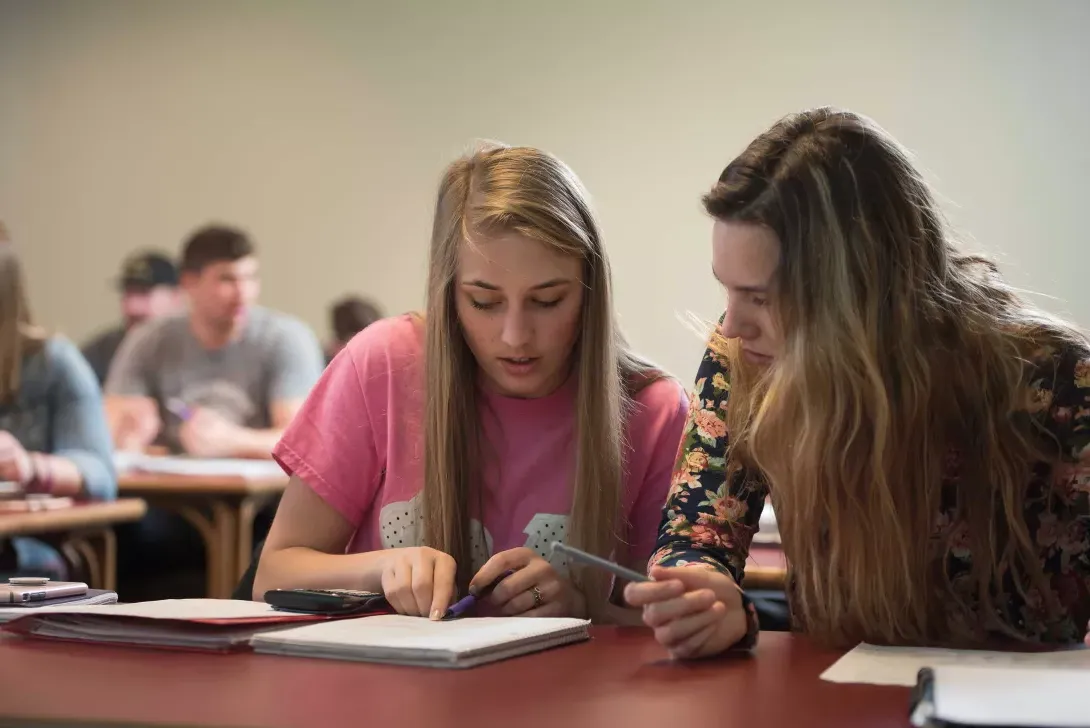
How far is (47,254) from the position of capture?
18.1 ft

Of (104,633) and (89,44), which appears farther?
(89,44)

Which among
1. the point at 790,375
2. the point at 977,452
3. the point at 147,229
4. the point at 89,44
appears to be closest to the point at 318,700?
the point at 790,375

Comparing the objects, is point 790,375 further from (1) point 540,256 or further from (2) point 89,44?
(2) point 89,44

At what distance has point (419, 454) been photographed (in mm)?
1669

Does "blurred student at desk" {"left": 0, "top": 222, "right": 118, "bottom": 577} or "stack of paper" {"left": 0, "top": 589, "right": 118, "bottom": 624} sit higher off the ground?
"blurred student at desk" {"left": 0, "top": 222, "right": 118, "bottom": 577}

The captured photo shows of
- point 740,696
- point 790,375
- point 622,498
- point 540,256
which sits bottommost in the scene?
point 740,696

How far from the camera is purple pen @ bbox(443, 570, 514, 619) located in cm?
133

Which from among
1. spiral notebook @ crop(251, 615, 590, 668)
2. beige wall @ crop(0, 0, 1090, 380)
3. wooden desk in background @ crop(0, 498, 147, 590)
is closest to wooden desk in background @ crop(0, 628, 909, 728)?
spiral notebook @ crop(251, 615, 590, 668)

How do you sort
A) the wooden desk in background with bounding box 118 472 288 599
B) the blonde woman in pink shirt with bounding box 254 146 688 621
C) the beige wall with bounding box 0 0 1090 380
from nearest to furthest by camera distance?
the blonde woman in pink shirt with bounding box 254 146 688 621 → the wooden desk in background with bounding box 118 472 288 599 → the beige wall with bounding box 0 0 1090 380

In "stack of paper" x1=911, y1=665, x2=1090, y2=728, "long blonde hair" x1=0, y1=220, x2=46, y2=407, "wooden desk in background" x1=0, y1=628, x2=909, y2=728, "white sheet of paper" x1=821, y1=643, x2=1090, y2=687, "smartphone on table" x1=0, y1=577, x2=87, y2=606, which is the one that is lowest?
"white sheet of paper" x1=821, y1=643, x2=1090, y2=687

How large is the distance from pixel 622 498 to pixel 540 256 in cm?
33

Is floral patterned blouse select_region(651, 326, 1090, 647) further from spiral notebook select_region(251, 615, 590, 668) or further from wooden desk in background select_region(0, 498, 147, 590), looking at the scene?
wooden desk in background select_region(0, 498, 147, 590)

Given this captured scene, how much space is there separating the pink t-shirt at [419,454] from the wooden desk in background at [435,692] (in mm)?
500

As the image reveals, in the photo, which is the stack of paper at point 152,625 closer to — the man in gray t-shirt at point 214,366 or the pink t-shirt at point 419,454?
the pink t-shirt at point 419,454
